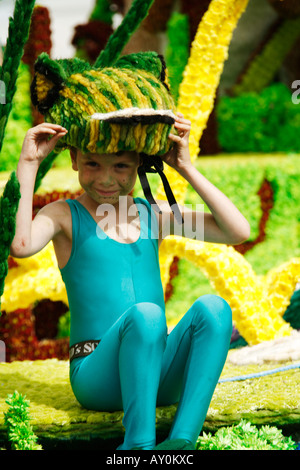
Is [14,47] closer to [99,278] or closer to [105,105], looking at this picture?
[105,105]

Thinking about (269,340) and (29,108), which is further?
(29,108)

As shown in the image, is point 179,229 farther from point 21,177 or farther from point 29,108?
point 29,108

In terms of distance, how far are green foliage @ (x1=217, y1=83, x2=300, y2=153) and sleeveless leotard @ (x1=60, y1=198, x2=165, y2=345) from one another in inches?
171

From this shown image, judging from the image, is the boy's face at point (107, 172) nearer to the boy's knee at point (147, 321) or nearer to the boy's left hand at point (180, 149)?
the boy's left hand at point (180, 149)

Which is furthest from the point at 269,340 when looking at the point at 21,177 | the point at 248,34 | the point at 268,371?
the point at 248,34

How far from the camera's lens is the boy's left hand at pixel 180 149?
1.75 metres

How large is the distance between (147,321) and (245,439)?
1.39 ft

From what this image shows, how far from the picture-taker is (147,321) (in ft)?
5.06
